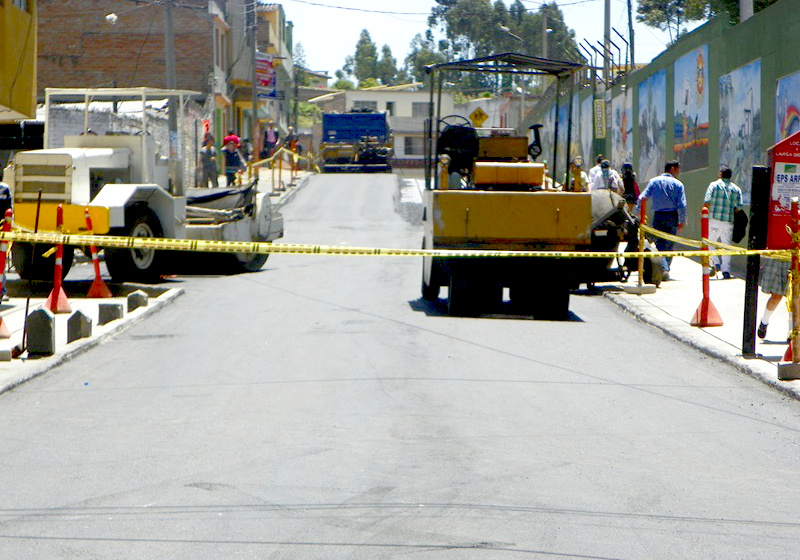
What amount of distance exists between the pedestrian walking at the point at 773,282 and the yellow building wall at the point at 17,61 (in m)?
10.2

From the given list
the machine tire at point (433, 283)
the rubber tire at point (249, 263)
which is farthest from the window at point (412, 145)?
the machine tire at point (433, 283)

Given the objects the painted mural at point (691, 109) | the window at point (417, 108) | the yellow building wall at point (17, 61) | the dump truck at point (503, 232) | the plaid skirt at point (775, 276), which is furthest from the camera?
the window at point (417, 108)

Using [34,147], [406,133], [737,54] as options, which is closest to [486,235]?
[737,54]

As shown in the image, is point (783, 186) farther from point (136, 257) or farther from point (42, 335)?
point (136, 257)

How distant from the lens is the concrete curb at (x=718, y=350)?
378 inches

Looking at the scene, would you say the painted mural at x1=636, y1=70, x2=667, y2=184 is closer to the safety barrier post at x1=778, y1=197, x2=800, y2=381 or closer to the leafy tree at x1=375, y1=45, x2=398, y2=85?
the safety barrier post at x1=778, y1=197, x2=800, y2=381

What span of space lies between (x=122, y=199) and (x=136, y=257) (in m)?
1.28

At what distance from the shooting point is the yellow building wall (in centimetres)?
1609

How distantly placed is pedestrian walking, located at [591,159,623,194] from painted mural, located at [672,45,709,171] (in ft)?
5.68

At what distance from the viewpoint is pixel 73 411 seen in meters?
8.38

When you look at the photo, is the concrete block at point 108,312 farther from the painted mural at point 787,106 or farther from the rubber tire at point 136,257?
the painted mural at point 787,106

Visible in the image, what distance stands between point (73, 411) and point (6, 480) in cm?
200

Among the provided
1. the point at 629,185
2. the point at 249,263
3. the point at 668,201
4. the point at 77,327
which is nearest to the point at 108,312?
the point at 77,327

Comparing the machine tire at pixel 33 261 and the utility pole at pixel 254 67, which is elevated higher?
the utility pole at pixel 254 67
